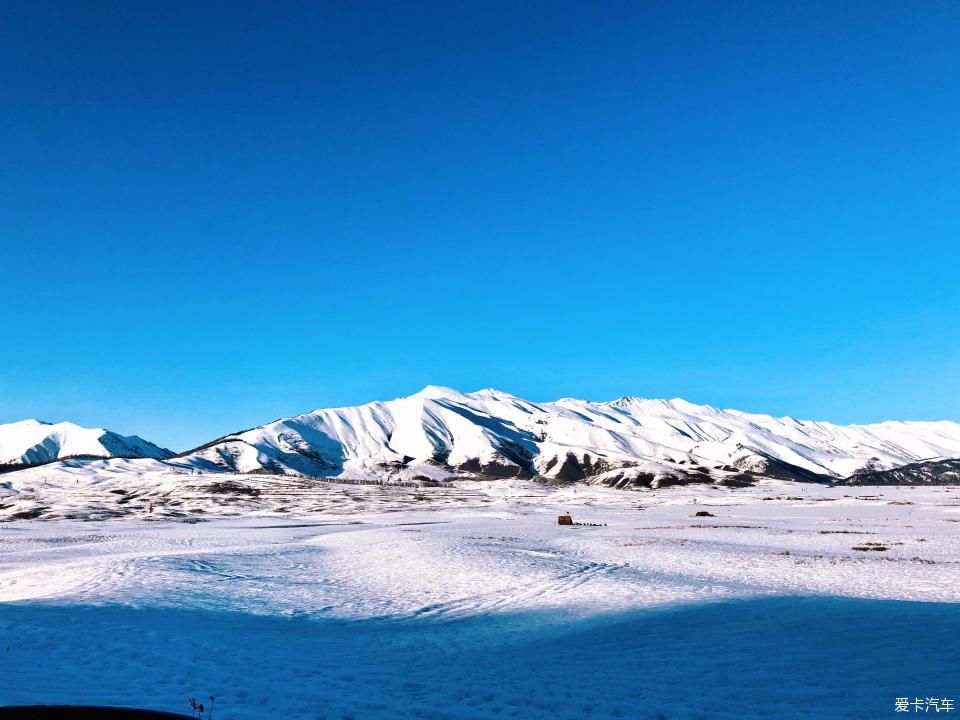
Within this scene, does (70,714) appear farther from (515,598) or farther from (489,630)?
(515,598)

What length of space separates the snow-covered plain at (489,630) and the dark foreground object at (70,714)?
6257 millimetres

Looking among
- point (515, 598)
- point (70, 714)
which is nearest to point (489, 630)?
point (515, 598)

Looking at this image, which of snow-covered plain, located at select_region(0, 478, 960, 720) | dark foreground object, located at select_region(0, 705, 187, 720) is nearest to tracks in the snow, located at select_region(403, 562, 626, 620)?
snow-covered plain, located at select_region(0, 478, 960, 720)

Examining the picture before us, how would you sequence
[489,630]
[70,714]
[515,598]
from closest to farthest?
[70,714] < [489,630] < [515,598]

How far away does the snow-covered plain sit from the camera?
15.8 metres

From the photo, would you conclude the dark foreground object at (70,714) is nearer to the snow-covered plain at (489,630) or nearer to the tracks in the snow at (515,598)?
the snow-covered plain at (489,630)

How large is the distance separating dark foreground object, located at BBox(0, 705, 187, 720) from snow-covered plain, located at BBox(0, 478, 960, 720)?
626cm

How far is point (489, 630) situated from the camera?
79.4 feet

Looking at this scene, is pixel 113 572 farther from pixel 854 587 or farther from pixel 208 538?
pixel 854 587

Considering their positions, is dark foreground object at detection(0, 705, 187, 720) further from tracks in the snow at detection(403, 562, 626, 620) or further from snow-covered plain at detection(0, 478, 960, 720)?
tracks in the snow at detection(403, 562, 626, 620)

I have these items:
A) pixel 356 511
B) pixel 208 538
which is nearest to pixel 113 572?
pixel 208 538

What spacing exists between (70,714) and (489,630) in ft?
58.4

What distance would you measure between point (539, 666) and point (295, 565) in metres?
27.7

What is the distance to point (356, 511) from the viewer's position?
127 m
